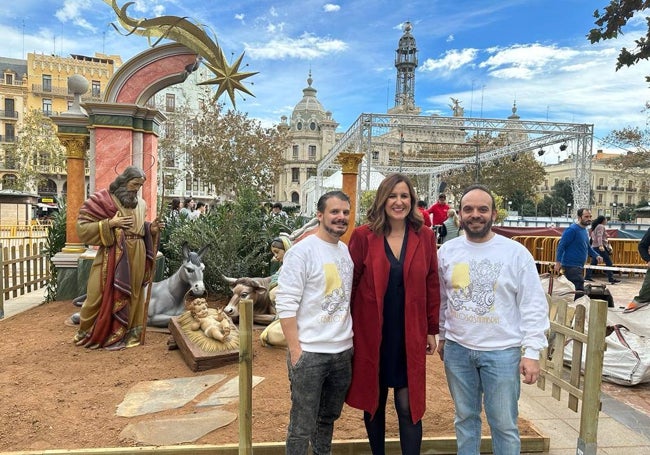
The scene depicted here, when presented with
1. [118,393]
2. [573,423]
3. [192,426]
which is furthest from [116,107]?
[573,423]

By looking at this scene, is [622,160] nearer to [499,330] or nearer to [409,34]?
[499,330]

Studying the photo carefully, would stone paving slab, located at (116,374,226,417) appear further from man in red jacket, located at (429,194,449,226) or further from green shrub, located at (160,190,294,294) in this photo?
man in red jacket, located at (429,194,449,226)

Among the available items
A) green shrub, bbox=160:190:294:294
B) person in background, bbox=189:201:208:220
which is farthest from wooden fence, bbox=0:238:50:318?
person in background, bbox=189:201:208:220

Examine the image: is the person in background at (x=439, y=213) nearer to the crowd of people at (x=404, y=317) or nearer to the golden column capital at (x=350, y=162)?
the golden column capital at (x=350, y=162)

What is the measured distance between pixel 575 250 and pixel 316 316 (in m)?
5.52

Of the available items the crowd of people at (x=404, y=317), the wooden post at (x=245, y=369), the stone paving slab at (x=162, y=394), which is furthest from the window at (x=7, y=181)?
the crowd of people at (x=404, y=317)

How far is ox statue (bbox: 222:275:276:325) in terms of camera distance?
5.46m

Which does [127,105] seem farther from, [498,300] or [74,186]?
[498,300]

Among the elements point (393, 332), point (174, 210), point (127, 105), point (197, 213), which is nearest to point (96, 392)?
point (393, 332)

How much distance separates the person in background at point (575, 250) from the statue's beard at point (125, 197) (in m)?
5.55

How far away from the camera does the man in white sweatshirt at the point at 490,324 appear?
90.6 inches

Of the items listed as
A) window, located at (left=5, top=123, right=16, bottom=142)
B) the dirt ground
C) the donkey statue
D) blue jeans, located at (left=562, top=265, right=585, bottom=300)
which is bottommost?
the dirt ground

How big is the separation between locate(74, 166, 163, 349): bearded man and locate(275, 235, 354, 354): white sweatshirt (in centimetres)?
297

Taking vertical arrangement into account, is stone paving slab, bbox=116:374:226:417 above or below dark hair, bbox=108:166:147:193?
below
